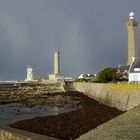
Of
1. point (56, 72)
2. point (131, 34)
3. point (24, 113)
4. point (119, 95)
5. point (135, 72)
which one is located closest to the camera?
point (24, 113)

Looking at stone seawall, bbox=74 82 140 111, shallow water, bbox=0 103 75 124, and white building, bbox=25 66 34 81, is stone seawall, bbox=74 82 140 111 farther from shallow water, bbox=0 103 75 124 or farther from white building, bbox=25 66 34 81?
white building, bbox=25 66 34 81

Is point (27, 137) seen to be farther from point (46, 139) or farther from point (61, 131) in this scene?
point (61, 131)

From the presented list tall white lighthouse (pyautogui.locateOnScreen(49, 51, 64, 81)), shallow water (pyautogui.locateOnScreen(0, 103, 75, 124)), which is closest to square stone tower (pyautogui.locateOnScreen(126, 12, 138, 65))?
tall white lighthouse (pyautogui.locateOnScreen(49, 51, 64, 81))

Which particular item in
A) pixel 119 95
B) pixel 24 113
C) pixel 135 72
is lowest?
pixel 24 113

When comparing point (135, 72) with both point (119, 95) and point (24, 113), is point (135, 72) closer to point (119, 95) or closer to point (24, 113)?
point (119, 95)

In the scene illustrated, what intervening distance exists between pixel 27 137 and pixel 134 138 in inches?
106

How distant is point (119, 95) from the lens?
32.2 m

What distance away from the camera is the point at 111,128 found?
5953 mm

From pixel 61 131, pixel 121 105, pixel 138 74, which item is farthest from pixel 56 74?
pixel 61 131

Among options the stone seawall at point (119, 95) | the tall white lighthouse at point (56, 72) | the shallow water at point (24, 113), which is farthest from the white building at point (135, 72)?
the tall white lighthouse at point (56, 72)

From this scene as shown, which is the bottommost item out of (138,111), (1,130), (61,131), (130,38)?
(61,131)

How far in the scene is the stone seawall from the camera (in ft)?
93.7

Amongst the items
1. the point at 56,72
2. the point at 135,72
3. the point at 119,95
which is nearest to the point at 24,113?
the point at 119,95

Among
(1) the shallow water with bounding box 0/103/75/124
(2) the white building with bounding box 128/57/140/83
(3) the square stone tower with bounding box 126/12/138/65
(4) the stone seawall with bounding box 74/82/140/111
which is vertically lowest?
(1) the shallow water with bounding box 0/103/75/124
